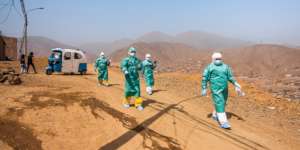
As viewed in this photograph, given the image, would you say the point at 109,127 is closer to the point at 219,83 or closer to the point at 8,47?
the point at 219,83

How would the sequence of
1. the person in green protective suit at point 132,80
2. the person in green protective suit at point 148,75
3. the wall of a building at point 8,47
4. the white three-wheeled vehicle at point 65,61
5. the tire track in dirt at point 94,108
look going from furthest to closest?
the wall of a building at point 8,47 < the white three-wheeled vehicle at point 65,61 < the person in green protective suit at point 148,75 < the person in green protective suit at point 132,80 < the tire track in dirt at point 94,108

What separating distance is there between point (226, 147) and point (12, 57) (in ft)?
123

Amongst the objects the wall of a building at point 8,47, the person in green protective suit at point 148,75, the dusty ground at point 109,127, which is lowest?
the dusty ground at point 109,127

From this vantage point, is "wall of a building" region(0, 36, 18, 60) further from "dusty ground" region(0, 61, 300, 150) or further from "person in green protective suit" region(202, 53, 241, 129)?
"person in green protective suit" region(202, 53, 241, 129)

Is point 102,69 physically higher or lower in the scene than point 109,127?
higher

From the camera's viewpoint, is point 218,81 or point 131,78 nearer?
point 218,81

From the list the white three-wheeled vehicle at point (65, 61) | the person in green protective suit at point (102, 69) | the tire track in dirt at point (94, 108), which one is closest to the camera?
the tire track in dirt at point (94, 108)

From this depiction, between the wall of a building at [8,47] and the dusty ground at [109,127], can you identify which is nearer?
the dusty ground at [109,127]

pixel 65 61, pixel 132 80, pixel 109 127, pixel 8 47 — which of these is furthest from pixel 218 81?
pixel 8 47

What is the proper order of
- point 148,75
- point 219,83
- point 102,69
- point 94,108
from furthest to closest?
point 102,69 < point 148,75 < point 94,108 < point 219,83

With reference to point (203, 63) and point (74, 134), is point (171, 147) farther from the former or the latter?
point (203, 63)

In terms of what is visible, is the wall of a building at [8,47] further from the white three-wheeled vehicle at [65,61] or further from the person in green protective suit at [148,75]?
the person in green protective suit at [148,75]

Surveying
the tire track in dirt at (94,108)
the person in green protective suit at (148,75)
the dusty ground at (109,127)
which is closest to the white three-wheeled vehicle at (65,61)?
the person in green protective suit at (148,75)

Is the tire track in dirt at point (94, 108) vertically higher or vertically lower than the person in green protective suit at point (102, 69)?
lower
